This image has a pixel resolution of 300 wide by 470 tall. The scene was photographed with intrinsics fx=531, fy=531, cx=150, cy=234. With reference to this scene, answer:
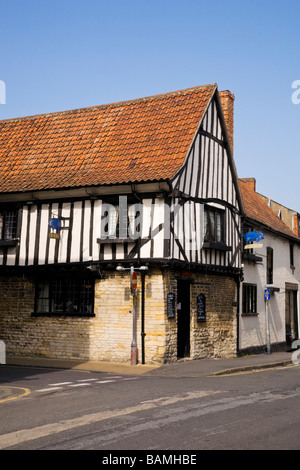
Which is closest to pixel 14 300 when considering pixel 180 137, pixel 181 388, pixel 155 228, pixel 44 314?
pixel 44 314

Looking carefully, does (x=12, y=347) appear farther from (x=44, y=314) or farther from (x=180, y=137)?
(x=180, y=137)

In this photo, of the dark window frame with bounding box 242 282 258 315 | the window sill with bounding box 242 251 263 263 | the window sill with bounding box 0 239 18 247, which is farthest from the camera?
the dark window frame with bounding box 242 282 258 315

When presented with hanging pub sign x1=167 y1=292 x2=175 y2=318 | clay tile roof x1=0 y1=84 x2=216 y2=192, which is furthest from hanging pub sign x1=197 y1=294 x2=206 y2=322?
clay tile roof x1=0 y1=84 x2=216 y2=192

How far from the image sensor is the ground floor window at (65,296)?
60.2 feet

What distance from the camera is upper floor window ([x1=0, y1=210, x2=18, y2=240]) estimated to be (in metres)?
19.4

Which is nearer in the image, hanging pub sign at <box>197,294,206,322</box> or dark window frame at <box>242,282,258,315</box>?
hanging pub sign at <box>197,294,206,322</box>

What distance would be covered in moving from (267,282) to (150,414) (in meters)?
18.2

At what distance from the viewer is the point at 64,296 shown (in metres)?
18.8

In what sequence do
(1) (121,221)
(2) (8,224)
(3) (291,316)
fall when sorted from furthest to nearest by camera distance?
(3) (291,316)
(2) (8,224)
(1) (121,221)

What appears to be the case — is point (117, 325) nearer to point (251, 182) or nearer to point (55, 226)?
point (55, 226)

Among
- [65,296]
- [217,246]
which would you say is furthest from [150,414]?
[217,246]

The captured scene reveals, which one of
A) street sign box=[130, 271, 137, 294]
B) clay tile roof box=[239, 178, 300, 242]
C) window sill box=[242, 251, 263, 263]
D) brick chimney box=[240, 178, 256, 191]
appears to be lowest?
street sign box=[130, 271, 137, 294]

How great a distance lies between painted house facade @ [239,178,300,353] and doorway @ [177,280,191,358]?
13.2 ft

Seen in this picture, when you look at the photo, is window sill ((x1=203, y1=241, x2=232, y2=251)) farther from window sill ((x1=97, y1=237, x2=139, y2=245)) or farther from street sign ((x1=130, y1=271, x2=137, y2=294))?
street sign ((x1=130, y1=271, x2=137, y2=294))
